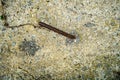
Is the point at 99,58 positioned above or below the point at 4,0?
below

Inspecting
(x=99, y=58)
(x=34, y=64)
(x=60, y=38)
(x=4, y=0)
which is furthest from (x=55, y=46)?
(x=4, y=0)

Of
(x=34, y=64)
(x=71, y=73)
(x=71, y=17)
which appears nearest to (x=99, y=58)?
(x=71, y=73)

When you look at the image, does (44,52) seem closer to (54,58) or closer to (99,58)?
(54,58)

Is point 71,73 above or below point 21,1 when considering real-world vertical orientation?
below

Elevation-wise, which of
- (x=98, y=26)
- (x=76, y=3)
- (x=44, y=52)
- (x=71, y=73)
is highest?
(x=76, y=3)

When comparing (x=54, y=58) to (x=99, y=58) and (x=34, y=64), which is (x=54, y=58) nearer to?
→ (x=34, y=64)

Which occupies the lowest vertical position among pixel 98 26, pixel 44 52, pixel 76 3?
pixel 44 52
